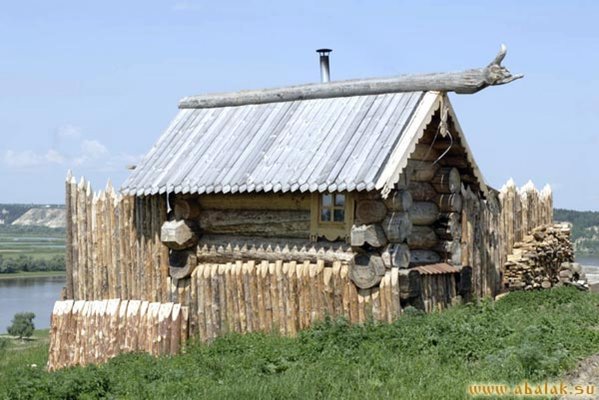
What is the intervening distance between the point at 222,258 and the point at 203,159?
61.8 inches

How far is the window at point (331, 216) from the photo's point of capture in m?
14.1

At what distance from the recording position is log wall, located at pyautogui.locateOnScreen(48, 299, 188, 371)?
614 inches

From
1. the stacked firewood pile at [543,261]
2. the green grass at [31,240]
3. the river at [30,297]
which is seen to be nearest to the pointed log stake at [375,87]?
the stacked firewood pile at [543,261]

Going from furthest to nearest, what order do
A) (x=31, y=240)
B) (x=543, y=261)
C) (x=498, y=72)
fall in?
(x=31, y=240), (x=543, y=261), (x=498, y=72)

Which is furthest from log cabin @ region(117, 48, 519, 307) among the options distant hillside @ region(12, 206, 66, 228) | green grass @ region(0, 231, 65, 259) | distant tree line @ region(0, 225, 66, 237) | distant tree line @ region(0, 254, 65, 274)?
distant hillside @ region(12, 206, 66, 228)

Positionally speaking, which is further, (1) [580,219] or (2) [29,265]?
(2) [29,265]

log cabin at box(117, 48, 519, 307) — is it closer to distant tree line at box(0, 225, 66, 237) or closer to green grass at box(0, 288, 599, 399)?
green grass at box(0, 288, 599, 399)

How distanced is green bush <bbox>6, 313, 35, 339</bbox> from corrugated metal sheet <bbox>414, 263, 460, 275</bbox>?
2577cm

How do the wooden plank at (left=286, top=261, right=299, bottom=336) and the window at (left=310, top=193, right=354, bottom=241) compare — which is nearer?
the window at (left=310, top=193, right=354, bottom=241)

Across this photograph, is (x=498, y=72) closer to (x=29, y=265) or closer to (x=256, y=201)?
(x=256, y=201)

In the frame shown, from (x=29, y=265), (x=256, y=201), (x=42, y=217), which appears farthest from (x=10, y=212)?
(x=256, y=201)

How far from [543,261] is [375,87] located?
220 inches

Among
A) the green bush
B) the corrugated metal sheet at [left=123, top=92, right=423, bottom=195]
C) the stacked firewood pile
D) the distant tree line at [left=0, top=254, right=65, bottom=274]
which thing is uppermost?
the corrugated metal sheet at [left=123, top=92, right=423, bottom=195]

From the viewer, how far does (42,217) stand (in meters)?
186
